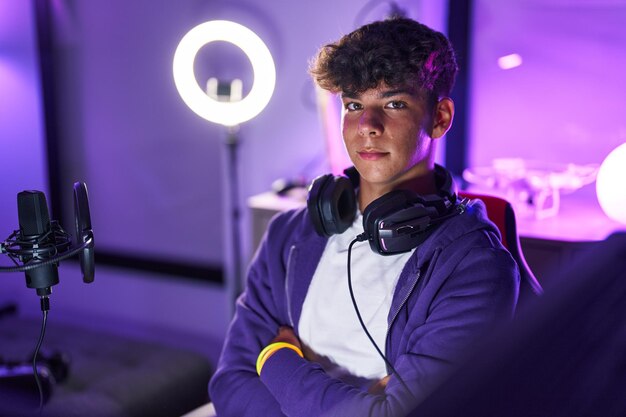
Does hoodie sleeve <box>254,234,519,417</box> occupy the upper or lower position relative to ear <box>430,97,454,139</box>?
lower

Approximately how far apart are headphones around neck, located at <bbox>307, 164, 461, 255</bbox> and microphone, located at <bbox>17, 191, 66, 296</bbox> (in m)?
0.58

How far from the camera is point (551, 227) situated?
1.98 m

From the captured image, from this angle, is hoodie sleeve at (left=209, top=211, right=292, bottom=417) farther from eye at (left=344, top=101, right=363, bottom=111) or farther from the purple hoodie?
eye at (left=344, top=101, right=363, bottom=111)

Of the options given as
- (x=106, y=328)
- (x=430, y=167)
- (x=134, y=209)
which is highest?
(x=430, y=167)

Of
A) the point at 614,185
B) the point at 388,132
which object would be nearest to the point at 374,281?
the point at 388,132

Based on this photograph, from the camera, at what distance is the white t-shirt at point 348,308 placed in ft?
4.29

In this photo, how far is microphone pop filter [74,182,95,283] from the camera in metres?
0.85

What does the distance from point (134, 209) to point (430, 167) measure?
2347 millimetres

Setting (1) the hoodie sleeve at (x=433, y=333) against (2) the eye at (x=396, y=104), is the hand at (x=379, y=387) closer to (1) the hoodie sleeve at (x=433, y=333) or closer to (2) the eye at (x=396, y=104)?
(1) the hoodie sleeve at (x=433, y=333)

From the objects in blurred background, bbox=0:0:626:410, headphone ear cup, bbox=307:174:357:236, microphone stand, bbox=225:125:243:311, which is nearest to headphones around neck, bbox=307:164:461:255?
headphone ear cup, bbox=307:174:357:236

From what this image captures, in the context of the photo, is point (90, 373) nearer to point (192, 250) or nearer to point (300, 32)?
point (192, 250)

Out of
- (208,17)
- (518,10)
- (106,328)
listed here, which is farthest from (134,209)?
(518,10)

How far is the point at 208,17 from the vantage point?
290 centimetres

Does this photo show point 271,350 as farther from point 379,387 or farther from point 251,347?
point 379,387
